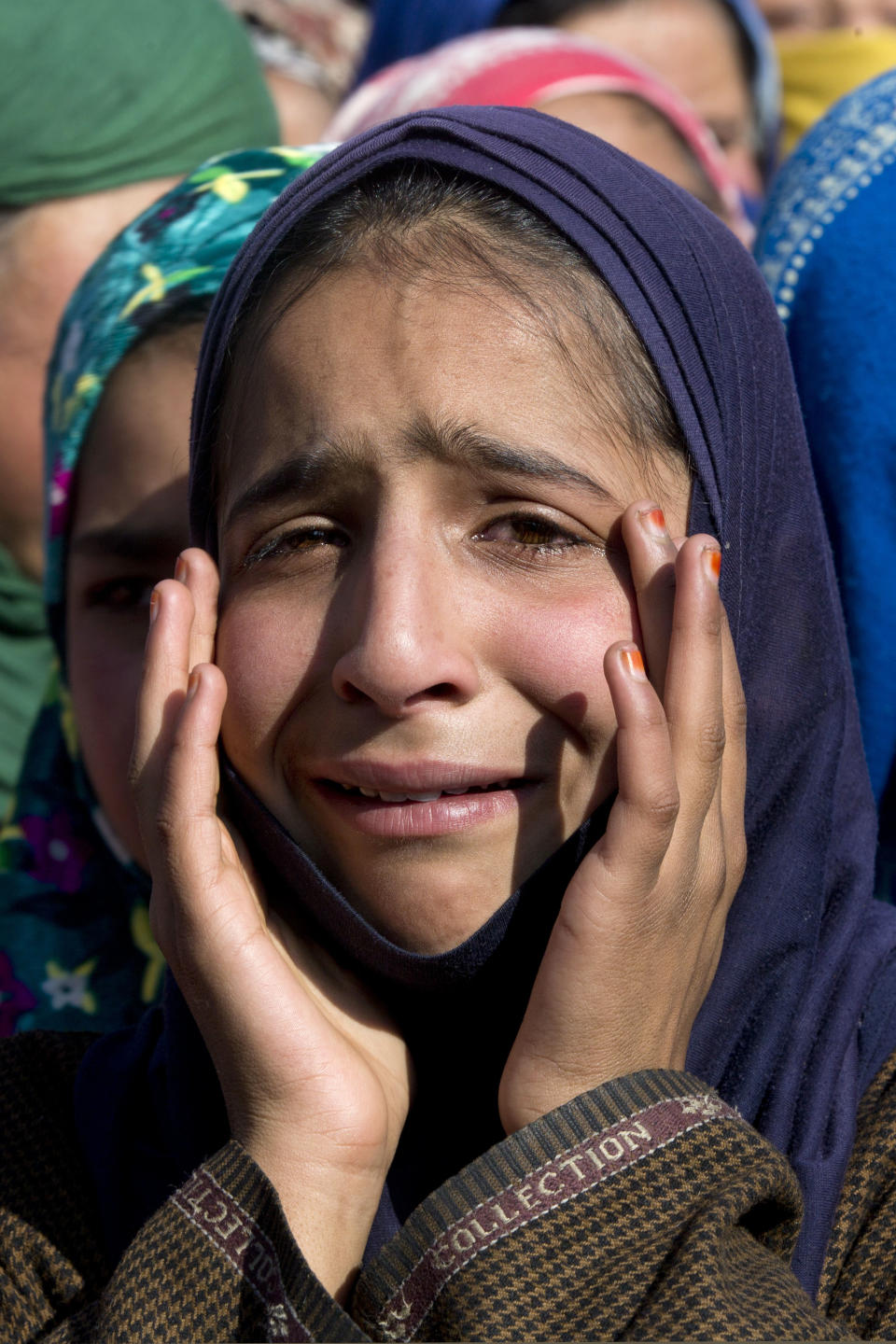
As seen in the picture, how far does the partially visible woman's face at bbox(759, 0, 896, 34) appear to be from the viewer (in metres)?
5.81

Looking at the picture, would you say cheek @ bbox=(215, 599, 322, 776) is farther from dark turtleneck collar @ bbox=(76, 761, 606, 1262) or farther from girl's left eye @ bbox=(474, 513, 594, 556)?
girl's left eye @ bbox=(474, 513, 594, 556)

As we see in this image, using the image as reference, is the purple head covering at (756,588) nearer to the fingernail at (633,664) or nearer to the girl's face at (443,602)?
the girl's face at (443,602)

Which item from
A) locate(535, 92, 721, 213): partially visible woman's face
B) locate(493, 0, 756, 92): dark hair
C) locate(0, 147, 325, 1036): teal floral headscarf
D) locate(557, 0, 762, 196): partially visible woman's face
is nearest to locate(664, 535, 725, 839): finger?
locate(0, 147, 325, 1036): teal floral headscarf

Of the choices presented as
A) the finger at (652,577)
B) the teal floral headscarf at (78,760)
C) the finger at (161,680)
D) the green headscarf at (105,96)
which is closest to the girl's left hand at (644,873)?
the finger at (652,577)

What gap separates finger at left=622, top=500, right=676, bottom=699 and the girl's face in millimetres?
33

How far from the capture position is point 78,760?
2.98 metres

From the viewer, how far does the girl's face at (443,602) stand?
65.7 inches

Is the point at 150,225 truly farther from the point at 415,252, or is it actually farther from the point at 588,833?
the point at 588,833

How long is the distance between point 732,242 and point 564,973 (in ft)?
3.57

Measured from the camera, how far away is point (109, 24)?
378 cm

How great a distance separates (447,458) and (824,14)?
17.0 feet

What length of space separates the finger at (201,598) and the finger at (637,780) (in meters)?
0.60

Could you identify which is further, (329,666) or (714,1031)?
(714,1031)

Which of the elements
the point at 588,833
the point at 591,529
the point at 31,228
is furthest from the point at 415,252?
the point at 31,228
